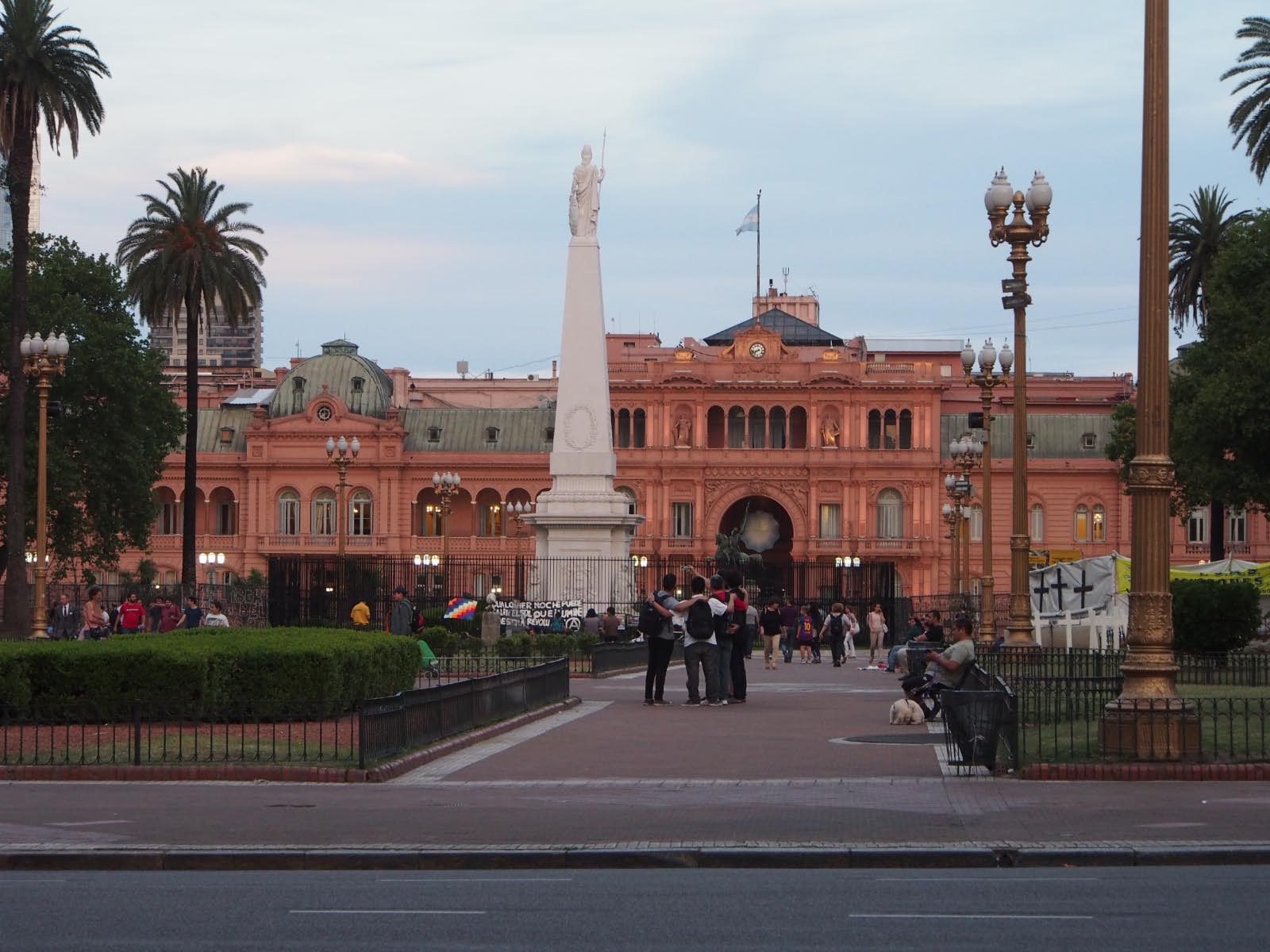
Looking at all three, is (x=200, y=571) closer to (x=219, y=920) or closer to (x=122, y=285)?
(x=122, y=285)

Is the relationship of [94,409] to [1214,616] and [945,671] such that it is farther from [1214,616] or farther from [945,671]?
[945,671]

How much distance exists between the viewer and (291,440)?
98500 mm

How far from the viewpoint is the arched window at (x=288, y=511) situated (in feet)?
325

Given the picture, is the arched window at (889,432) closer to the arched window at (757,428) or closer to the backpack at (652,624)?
the arched window at (757,428)

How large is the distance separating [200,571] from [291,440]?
7.56 m

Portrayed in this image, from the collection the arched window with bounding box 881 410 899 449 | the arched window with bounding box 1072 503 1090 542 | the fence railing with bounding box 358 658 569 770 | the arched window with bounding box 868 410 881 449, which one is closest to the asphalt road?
the fence railing with bounding box 358 658 569 770

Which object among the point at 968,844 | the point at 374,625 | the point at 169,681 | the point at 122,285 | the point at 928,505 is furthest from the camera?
the point at 928,505

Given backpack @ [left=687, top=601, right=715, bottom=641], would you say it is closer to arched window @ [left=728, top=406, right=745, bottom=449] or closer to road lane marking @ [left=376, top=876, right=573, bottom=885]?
road lane marking @ [left=376, top=876, right=573, bottom=885]

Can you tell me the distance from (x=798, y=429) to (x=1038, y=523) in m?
12.4

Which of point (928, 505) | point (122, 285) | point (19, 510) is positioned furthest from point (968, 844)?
point (928, 505)

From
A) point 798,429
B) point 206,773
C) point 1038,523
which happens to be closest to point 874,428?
point 798,429

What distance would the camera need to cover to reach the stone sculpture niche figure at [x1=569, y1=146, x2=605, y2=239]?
44.8 meters

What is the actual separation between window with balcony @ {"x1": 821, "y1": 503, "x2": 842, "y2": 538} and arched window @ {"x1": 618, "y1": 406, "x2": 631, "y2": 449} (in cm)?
974

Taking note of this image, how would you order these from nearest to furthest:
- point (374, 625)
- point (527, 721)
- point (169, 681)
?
point (169, 681)
point (527, 721)
point (374, 625)
